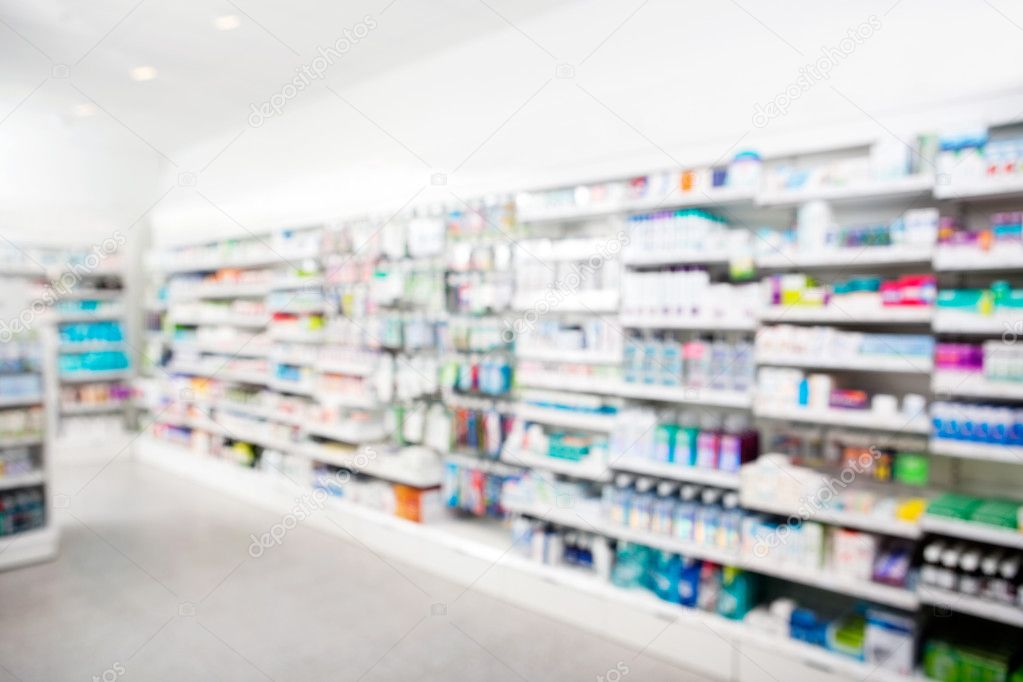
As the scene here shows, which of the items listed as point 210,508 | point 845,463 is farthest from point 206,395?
point 845,463

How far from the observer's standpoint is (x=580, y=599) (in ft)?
14.8

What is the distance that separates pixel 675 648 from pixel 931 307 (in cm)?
226

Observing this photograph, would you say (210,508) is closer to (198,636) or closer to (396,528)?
(396,528)

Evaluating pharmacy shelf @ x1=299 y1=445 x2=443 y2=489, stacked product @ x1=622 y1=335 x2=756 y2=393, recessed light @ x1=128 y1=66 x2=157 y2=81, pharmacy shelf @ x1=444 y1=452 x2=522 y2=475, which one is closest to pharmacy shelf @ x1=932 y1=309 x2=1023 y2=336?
stacked product @ x1=622 y1=335 x2=756 y2=393

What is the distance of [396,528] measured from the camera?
5711mm

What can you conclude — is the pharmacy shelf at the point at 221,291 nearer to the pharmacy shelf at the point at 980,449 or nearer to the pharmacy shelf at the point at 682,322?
the pharmacy shelf at the point at 682,322

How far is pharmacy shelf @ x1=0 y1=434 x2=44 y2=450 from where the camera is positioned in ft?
17.8

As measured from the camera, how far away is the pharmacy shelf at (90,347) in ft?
31.0

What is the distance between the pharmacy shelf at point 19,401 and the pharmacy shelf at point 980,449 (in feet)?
20.1

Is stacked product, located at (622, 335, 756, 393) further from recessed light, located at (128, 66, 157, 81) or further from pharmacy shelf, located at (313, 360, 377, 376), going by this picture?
recessed light, located at (128, 66, 157, 81)

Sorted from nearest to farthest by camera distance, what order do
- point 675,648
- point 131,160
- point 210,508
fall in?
point 675,648
point 210,508
point 131,160

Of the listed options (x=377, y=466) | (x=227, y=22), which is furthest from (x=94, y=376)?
(x=227, y=22)

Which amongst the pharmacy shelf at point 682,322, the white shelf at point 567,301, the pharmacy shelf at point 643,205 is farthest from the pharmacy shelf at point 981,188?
the white shelf at point 567,301

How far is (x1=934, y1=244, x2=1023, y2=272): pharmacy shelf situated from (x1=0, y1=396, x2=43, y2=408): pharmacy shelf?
243 inches
